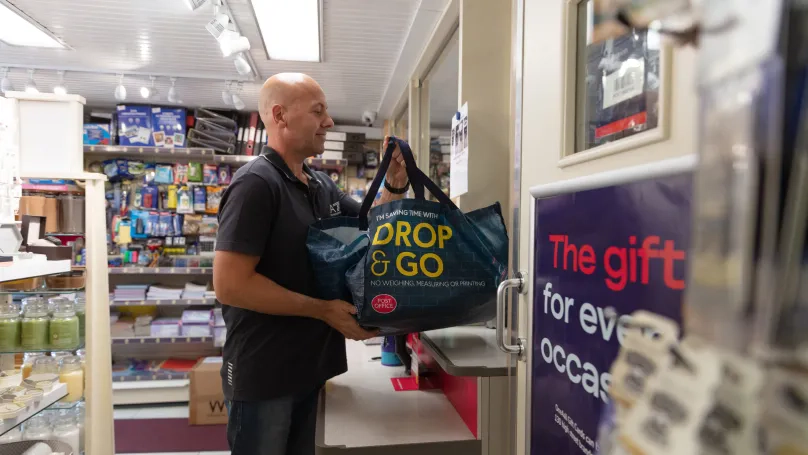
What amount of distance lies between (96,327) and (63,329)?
0.18m

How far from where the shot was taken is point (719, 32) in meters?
0.21

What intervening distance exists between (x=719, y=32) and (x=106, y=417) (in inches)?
123

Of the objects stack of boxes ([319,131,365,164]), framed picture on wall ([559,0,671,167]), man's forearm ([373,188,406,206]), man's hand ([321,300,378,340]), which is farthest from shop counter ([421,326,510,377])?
stack of boxes ([319,131,365,164])

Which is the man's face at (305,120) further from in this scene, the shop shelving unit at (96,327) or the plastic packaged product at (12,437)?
the plastic packaged product at (12,437)

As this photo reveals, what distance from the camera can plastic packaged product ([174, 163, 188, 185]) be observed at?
4.55 metres

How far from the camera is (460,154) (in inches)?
64.4

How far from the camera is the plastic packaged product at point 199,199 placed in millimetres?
4547

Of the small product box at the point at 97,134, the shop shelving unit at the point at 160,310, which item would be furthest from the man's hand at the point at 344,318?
the small product box at the point at 97,134

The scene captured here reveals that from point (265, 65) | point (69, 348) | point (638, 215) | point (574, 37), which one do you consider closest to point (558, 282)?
point (638, 215)

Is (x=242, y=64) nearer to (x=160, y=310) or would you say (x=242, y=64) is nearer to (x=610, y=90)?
(x=610, y=90)

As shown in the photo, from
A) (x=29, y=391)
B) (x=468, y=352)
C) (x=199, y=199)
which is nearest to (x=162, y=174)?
(x=199, y=199)

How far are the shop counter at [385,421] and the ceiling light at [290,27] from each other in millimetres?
1763

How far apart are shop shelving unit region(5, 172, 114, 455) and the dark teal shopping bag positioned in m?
1.80

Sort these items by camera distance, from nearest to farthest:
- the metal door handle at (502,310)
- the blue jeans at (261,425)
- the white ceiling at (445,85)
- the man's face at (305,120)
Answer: the metal door handle at (502,310), the blue jeans at (261,425), the man's face at (305,120), the white ceiling at (445,85)
